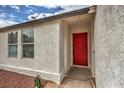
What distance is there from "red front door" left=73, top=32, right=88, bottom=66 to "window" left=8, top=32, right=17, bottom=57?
3.48 m

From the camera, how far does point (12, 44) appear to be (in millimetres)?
5625

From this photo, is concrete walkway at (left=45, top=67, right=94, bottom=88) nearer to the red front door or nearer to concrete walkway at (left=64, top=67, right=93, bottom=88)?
concrete walkway at (left=64, top=67, right=93, bottom=88)

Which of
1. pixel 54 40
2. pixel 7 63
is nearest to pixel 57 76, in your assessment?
pixel 54 40

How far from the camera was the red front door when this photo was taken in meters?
5.80

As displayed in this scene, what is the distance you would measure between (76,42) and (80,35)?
499 millimetres

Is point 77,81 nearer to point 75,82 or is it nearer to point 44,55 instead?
point 75,82

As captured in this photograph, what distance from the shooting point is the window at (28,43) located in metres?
4.77

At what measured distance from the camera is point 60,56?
405cm

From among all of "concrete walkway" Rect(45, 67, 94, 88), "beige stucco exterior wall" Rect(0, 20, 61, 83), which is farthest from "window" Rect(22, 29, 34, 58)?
"concrete walkway" Rect(45, 67, 94, 88)

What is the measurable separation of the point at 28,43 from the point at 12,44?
1403mm

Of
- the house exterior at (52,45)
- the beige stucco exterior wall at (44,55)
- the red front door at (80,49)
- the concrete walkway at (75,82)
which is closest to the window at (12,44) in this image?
the house exterior at (52,45)

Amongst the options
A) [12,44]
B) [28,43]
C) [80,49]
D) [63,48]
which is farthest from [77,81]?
[12,44]

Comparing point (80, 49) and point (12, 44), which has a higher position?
point (12, 44)

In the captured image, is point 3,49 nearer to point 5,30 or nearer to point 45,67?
point 5,30
